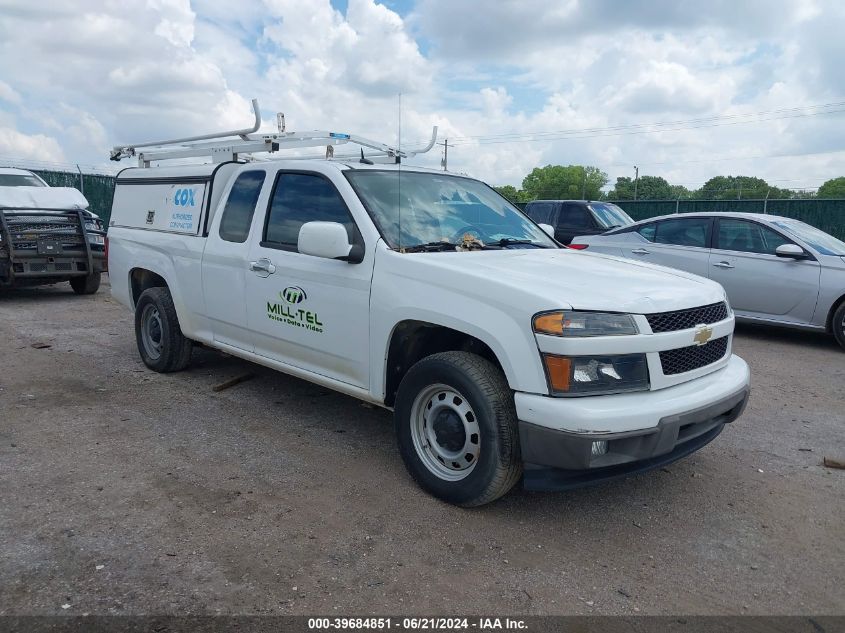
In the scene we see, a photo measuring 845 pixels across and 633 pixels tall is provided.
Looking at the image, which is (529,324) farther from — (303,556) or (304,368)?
(304,368)

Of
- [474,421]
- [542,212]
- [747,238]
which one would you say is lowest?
[474,421]

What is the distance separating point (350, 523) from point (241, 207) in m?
2.71

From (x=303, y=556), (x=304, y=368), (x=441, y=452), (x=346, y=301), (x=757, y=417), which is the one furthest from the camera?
(x=757, y=417)

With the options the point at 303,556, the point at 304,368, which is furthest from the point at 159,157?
the point at 303,556

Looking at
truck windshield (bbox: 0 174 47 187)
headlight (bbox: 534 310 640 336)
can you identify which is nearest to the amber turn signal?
headlight (bbox: 534 310 640 336)

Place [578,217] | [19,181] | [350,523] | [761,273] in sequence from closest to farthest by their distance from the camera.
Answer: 1. [350,523]
2. [761,273]
3. [19,181]
4. [578,217]

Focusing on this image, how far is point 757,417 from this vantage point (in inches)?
206

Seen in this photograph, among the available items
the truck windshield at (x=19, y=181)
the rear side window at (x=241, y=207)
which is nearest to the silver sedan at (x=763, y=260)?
the rear side window at (x=241, y=207)

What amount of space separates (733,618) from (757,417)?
287 centimetres

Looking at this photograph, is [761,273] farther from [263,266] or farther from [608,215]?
[263,266]

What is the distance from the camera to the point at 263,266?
468 centimetres

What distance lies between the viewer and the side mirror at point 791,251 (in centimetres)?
784

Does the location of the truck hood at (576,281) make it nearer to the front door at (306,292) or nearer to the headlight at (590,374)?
the headlight at (590,374)

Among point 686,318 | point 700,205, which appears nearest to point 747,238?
point 686,318
